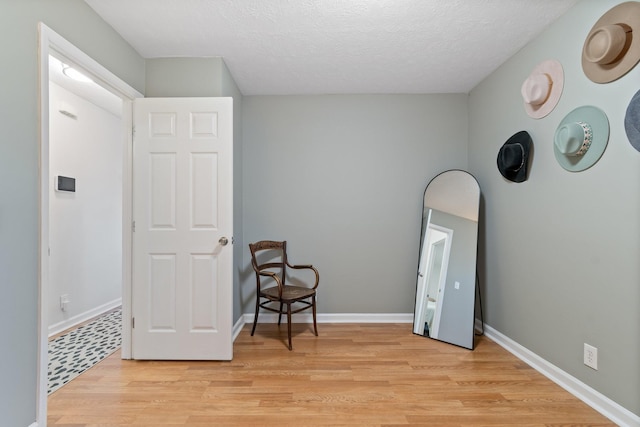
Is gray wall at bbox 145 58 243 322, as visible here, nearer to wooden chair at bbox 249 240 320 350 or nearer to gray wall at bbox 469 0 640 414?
wooden chair at bbox 249 240 320 350

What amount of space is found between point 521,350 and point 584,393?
549mm

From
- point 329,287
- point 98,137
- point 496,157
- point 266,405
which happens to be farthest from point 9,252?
point 496,157

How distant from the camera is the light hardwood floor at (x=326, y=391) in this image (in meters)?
1.73

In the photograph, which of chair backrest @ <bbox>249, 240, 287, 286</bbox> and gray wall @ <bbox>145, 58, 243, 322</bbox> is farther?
chair backrest @ <bbox>249, 240, 287, 286</bbox>

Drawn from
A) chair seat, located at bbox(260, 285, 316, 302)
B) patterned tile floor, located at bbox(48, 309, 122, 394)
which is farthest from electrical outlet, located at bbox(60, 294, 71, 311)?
chair seat, located at bbox(260, 285, 316, 302)

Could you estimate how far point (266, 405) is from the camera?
6.07ft

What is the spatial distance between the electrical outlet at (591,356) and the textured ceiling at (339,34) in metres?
2.26

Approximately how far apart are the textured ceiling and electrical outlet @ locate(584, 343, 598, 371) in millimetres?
2256

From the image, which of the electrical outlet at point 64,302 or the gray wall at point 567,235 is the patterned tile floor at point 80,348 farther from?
the gray wall at point 567,235

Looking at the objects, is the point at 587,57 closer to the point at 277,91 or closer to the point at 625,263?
the point at 625,263

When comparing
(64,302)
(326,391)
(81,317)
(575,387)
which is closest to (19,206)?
(326,391)

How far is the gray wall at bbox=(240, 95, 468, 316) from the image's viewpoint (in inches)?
131

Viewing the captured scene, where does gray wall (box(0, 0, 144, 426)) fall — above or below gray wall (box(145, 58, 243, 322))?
below

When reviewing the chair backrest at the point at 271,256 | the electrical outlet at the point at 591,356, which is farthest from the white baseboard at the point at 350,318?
the electrical outlet at the point at 591,356
